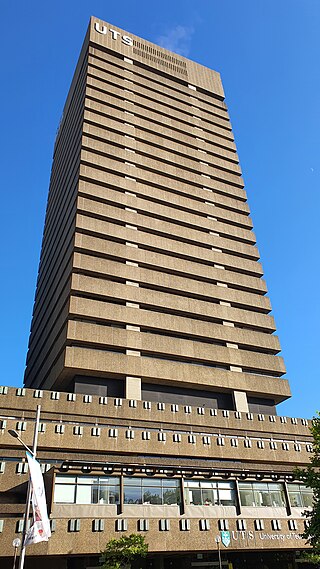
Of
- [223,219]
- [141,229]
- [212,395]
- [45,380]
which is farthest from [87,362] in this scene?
[223,219]

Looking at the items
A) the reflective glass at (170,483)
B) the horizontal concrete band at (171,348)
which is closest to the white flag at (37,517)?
the reflective glass at (170,483)

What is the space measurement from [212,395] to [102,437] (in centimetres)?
1946

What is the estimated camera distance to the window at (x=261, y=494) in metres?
42.4

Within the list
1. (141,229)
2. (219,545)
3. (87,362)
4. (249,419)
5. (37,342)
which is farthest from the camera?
(37,342)

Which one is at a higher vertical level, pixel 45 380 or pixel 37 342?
pixel 37 342

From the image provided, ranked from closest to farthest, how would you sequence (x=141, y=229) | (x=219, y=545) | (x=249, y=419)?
1. (x=219, y=545)
2. (x=249, y=419)
3. (x=141, y=229)

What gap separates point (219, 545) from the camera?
38250 mm

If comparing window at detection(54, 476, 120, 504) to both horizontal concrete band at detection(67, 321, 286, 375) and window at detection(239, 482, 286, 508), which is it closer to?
window at detection(239, 482, 286, 508)

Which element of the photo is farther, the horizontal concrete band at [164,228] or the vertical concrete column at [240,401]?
the horizontal concrete band at [164,228]

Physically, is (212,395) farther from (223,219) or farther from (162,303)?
(223,219)

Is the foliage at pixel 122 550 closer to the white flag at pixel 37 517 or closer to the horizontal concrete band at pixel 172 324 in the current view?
the white flag at pixel 37 517

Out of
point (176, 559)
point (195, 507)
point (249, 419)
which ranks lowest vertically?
point (176, 559)

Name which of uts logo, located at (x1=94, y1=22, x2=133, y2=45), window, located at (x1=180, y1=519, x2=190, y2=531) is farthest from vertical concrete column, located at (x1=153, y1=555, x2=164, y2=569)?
uts logo, located at (x1=94, y1=22, x2=133, y2=45)

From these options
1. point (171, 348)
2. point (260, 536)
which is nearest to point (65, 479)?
point (260, 536)
